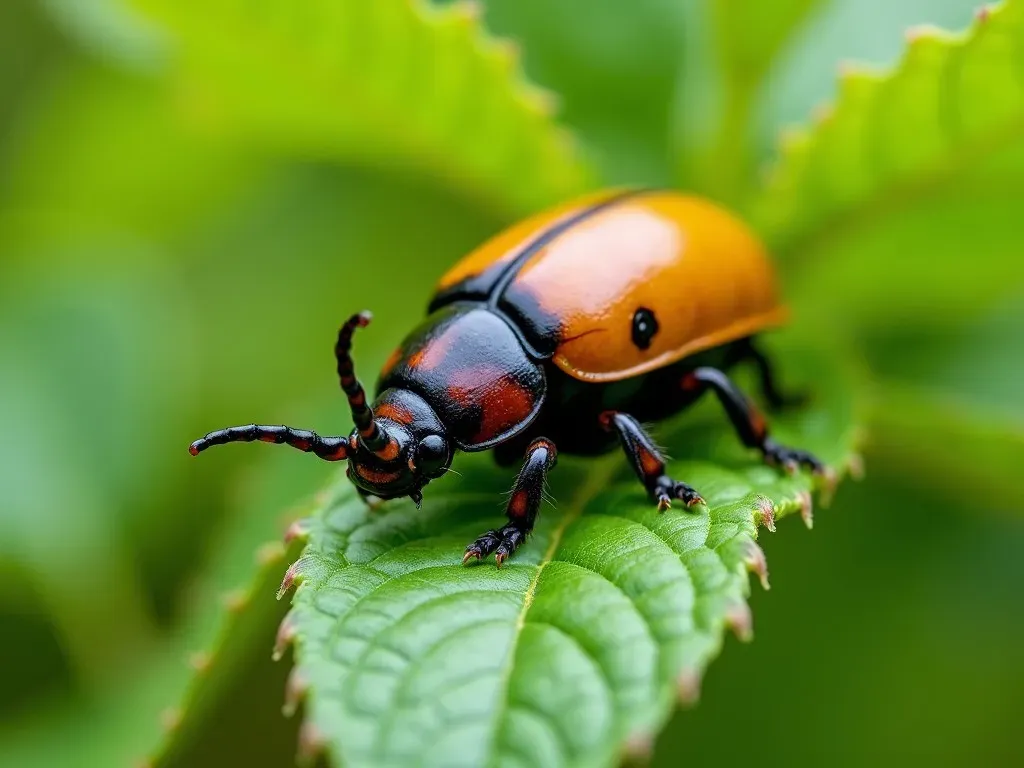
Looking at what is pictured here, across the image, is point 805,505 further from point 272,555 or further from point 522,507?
point 272,555

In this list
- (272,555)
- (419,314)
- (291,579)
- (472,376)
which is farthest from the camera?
(419,314)

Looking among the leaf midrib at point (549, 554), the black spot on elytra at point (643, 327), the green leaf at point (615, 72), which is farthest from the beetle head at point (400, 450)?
the green leaf at point (615, 72)

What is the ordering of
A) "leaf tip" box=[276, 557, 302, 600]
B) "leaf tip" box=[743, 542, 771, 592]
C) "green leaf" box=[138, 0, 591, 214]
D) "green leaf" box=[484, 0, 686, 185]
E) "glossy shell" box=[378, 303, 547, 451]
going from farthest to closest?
"green leaf" box=[484, 0, 686, 185] < "green leaf" box=[138, 0, 591, 214] < "glossy shell" box=[378, 303, 547, 451] < "leaf tip" box=[276, 557, 302, 600] < "leaf tip" box=[743, 542, 771, 592]

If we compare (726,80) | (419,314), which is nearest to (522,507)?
(726,80)

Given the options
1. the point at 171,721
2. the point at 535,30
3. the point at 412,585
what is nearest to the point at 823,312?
the point at 535,30

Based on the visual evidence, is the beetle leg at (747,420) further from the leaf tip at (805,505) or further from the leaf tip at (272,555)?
the leaf tip at (272,555)

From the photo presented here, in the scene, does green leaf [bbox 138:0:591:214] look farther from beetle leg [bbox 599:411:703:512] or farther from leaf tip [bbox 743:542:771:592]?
leaf tip [bbox 743:542:771:592]

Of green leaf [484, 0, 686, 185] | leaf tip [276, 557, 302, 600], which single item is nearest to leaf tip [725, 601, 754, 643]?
leaf tip [276, 557, 302, 600]
